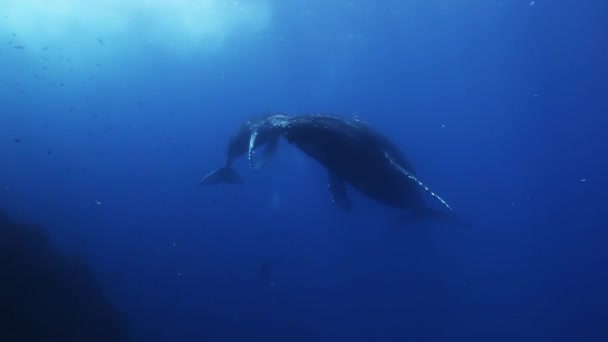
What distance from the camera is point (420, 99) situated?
60.5 metres

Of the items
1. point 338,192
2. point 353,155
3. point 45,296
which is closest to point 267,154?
point 338,192

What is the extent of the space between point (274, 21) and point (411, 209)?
82.4 ft

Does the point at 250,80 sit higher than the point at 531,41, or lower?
higher

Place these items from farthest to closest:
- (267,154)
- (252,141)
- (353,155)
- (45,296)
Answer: (45,296), (267,154), (252,141), (353,155)

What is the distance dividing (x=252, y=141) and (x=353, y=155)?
1.83 meters

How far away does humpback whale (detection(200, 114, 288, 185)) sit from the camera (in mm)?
8555

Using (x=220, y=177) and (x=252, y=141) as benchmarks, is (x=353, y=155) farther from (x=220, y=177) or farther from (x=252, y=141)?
(x=220, y=177)

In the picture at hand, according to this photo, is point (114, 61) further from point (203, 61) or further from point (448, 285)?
point (448, 285)

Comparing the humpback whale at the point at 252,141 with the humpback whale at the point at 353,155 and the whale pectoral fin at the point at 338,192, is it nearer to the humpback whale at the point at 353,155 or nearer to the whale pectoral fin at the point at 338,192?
the humpback whale at the point at 353,155

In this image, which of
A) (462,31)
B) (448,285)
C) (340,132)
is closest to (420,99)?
(462,31)

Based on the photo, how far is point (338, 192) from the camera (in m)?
9.34

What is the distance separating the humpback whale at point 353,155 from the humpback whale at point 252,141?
0.77 m

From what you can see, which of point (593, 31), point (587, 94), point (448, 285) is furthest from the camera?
point (587, 94)

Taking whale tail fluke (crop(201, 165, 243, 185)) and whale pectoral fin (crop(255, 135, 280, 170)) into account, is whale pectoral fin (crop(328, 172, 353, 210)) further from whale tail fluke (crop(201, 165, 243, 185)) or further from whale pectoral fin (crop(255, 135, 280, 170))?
whale tail fluke (crop(201, 165, 243, 185))
